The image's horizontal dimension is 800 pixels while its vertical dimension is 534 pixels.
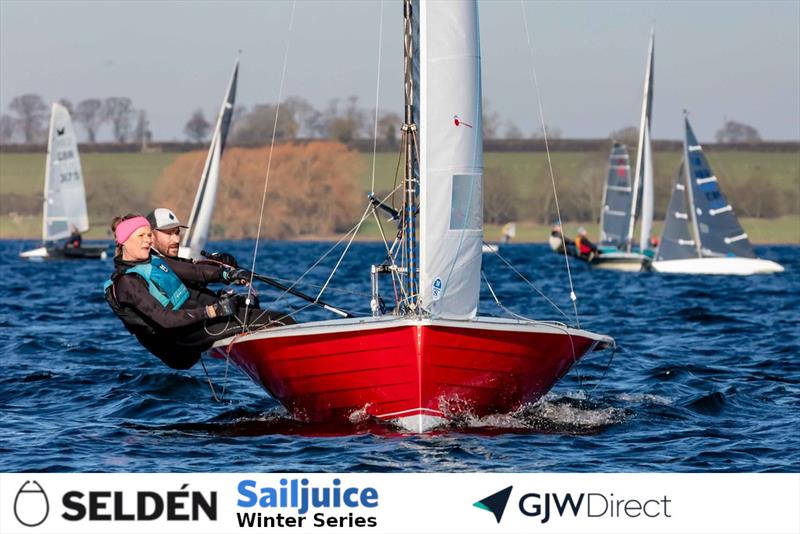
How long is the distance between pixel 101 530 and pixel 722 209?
43.2m

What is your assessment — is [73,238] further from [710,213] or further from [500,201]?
[500,201]

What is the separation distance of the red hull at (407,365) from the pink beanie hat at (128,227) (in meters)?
1.43

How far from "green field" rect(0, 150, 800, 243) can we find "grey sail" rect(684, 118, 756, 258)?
88.2 metres

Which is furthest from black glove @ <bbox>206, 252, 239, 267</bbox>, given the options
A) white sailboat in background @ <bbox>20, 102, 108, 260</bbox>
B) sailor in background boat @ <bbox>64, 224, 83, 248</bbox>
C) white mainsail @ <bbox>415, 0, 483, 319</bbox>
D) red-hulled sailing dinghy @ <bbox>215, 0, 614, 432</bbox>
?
sailor in background boat @ <bbox>64, 224, 83, 248</bbox>

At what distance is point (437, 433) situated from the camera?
11758 millimetres

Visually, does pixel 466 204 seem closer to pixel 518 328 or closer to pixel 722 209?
pixel 518 328

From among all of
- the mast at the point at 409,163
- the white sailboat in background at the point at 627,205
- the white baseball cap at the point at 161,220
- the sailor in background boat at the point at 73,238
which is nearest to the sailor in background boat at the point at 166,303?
the white baseball cap at the point at 161,220

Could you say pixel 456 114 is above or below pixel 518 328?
above

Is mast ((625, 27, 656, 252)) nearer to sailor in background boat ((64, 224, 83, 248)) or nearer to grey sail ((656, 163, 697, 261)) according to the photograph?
grey sail ((656, 163, 697, 261))

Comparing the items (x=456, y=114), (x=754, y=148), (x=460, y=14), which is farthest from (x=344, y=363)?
(x=754, y=148)

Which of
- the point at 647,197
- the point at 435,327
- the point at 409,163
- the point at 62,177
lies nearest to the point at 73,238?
the point at 62,177

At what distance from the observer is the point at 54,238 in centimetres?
6406

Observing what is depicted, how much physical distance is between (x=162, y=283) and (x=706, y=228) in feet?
128

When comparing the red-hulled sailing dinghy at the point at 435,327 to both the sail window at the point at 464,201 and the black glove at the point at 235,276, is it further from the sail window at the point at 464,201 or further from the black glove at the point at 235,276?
the black glove at the point at 235,276
